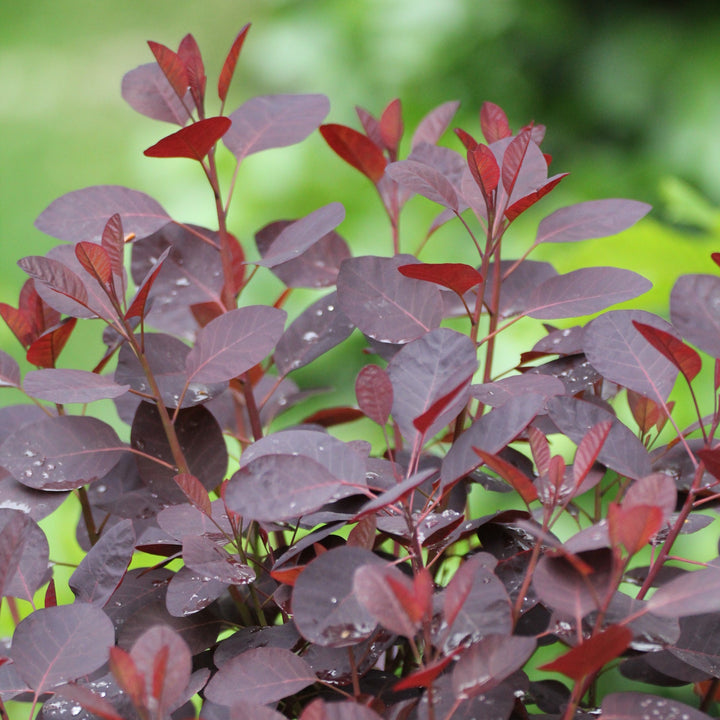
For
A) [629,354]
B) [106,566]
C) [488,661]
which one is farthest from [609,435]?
[106,566]

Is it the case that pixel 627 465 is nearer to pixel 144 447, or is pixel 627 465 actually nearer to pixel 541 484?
pixel 541 484

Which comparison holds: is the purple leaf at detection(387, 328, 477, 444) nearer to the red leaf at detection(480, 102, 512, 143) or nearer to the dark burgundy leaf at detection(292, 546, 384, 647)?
the dark burgundy leaf at detection(292, 546, 384, 647)

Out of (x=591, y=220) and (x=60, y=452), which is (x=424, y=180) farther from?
(x=60, y=452)

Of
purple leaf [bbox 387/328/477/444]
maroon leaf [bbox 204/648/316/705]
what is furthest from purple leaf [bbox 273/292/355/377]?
maroon leaf [bbox 204/648/316/705]

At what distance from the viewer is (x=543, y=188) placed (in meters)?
0.43

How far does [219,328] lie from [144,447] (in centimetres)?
9

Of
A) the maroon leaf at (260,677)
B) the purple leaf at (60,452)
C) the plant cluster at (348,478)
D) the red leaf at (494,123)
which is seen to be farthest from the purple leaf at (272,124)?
the maroon leaf at (260,677)

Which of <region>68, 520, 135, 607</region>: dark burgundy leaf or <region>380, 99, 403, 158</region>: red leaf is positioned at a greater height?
<region>380, 99, 403, 158</region>: red leaf

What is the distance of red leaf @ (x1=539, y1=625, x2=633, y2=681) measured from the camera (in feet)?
0.99

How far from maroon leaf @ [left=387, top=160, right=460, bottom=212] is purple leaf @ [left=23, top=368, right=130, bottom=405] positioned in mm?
180

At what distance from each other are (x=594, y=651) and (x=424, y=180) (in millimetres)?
252

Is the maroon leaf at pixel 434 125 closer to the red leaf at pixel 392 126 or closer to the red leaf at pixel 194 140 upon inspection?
the red leaf at pixel 392 126

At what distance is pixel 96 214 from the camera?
52 cm

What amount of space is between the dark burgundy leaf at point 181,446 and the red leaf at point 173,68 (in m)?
0.19
